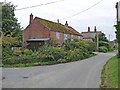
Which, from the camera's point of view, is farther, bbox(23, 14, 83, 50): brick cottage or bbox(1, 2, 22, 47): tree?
bbox(23, 14, 83, 50): brick cottage

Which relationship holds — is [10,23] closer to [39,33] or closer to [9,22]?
[9,22]

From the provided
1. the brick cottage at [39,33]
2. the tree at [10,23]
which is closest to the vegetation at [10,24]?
the tree at [10,23]

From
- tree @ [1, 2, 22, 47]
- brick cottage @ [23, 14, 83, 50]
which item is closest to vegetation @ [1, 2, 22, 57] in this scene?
tree @ [1, 2, 22, 47]

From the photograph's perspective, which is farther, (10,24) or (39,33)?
(39,33)

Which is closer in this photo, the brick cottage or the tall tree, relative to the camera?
the tall tree

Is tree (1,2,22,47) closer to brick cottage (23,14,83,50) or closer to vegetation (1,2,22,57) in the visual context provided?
vegetation (1,2,22,57)

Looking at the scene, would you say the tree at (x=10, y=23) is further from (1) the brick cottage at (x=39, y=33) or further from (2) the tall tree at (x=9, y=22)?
(1) the brick cottage at (x=39, y=33)

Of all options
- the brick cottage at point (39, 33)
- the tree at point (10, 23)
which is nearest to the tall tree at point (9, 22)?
the tree at point (10, 23)

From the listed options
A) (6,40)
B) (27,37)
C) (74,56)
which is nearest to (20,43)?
(27,37)

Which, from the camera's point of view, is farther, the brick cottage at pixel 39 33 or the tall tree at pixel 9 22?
the brick cottage at pixel 39 33

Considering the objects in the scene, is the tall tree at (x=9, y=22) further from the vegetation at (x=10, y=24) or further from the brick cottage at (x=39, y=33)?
the brick cottage at (x=39, y=33)

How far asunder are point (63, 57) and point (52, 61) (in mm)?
2486

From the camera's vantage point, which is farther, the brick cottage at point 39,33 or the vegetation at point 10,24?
the brick cottage at point 39,33

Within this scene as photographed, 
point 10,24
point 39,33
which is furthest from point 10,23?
point 39,33
